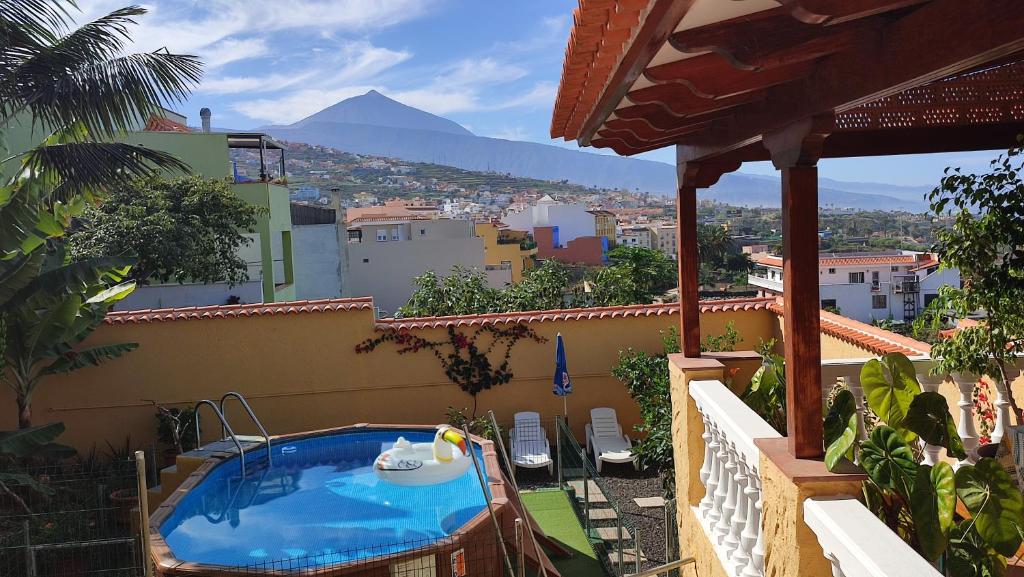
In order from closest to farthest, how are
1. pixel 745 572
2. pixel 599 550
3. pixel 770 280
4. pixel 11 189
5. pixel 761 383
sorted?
pixel 745 572, pixel 761 383, pixel 599 550, pixel 11 189, pixel 770 280

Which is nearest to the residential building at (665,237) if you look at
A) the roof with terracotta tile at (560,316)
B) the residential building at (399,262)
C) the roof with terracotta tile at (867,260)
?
the roof with terracotta tile at (867,260)

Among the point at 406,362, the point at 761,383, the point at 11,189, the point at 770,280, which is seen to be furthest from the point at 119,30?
the point at 770,280

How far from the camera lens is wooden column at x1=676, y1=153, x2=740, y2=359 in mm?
5281

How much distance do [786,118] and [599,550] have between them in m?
6.66

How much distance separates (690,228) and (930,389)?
6.13ft

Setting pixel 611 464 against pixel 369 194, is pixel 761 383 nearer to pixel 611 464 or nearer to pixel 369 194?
pixel 611 464

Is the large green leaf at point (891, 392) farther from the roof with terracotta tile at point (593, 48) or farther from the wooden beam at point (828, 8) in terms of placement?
the wooden beam at point (828, 8)

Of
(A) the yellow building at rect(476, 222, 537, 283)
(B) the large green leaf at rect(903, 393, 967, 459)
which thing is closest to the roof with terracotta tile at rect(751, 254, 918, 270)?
(A) the yellow building at rect(476, 222, 537, 283)

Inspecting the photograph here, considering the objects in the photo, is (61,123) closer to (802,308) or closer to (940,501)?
(802,308)

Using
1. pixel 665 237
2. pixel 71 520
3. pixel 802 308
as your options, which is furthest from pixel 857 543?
pixel 665 237

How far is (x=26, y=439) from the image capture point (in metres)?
10.3

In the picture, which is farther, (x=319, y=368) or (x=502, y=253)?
(x=502, y=253)

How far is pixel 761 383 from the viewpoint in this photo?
488 cm

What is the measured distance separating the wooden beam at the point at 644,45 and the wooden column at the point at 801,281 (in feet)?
2.34
